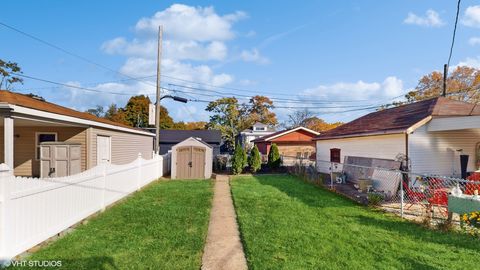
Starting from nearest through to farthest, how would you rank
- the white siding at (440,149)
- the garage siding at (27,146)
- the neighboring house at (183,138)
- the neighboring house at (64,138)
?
the neighboring house at (64,138) → the white siding at (440,149) → the garage siding at (27,146) → the neighboring house at (183,138)

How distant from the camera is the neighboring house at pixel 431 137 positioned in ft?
36.4

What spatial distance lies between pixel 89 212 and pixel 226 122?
148 ft

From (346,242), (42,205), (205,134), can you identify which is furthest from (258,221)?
(205,134)

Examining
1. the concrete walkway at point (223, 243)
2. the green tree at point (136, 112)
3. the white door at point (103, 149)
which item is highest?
the green tree at point (136, 112)

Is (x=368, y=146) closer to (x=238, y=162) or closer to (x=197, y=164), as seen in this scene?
(x=238, y=162)

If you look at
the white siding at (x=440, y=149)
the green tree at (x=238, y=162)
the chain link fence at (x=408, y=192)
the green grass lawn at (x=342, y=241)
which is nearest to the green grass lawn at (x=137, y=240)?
the green grass lawn at (x=342, y=241)

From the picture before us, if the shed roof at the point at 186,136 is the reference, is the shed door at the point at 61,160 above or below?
below

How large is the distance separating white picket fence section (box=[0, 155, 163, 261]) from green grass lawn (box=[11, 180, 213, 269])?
0.26 metres

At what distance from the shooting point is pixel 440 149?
462 inches

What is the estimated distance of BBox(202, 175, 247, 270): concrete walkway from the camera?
4.53m

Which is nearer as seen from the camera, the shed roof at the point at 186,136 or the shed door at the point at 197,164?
the shed door at the point at 197,164

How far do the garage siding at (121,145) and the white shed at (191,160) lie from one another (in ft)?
7.29

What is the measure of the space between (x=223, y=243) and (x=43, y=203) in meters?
3.09

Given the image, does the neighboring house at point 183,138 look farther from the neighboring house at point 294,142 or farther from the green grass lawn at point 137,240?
the green grass lawn at point 137,240
